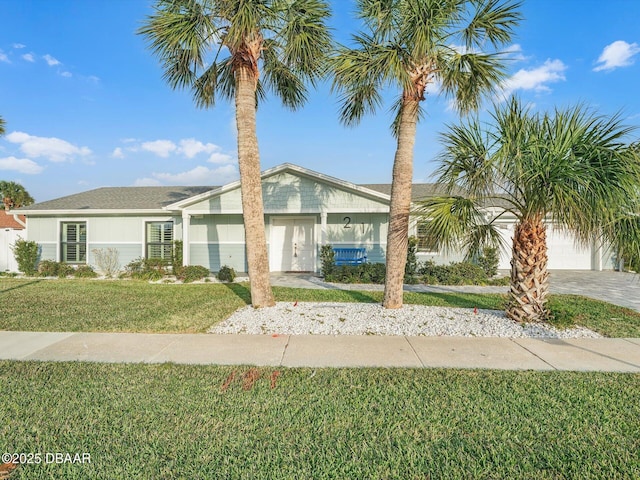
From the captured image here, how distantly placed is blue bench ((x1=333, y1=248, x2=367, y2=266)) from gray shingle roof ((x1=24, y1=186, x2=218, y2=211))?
7632 millimetres

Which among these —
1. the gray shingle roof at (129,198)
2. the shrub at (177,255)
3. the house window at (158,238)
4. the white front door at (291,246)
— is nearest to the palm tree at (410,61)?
the gray shingle roof at (129,198)

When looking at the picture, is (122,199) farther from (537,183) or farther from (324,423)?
(537,183)

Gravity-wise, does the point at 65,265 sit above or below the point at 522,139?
below

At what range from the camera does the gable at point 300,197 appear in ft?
40.2

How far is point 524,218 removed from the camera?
5910 mm

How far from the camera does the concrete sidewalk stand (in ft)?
14.0

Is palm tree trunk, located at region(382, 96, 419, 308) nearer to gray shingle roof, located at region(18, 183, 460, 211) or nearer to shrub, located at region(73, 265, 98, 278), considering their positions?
gray shingle roof, located at region(18, 183, 460, 211)

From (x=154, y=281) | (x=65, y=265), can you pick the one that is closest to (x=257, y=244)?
(x=154, y=281)

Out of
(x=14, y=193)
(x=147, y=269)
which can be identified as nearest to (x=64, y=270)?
(x=147, y=269)

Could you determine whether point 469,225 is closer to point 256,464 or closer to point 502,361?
point 502,361

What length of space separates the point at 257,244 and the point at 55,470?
16.8 ft

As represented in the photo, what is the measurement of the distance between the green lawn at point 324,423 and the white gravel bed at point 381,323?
67.9 inches

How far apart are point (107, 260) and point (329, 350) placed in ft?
41.3

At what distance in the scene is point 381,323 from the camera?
6.09 meters
